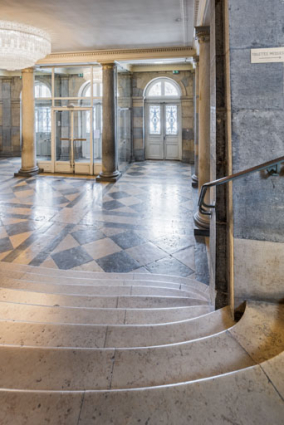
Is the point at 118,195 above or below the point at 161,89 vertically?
below

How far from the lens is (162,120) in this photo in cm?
1259

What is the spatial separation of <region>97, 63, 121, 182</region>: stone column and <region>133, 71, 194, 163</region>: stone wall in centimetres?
370

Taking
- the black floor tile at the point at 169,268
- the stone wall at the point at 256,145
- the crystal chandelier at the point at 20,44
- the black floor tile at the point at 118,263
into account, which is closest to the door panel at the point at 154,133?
the crystal chandelier at the point at 20,44

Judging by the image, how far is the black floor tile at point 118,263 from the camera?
3.56 metres

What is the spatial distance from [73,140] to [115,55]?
9.30ft

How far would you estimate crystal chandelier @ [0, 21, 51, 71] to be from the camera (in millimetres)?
5125

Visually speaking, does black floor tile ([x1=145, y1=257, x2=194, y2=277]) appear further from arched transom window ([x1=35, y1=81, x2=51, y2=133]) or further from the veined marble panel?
arched transom window ([x1=35, y1=81, x2=51, y2=133])

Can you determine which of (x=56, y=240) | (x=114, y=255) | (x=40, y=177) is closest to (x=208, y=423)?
(x=114, y=255)

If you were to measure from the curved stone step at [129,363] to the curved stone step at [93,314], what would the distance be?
0.57 metres

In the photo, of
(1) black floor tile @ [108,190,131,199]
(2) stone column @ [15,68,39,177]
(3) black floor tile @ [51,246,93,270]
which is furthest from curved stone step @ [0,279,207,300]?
(2) stone column @ [15,68,39,177]

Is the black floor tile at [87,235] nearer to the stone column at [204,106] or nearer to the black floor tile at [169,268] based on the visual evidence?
the black floor tile at [169,268]

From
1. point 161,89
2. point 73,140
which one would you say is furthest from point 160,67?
point 73,140

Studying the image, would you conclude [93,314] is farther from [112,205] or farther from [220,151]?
[112,205]

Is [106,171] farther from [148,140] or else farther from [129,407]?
[129,407]
